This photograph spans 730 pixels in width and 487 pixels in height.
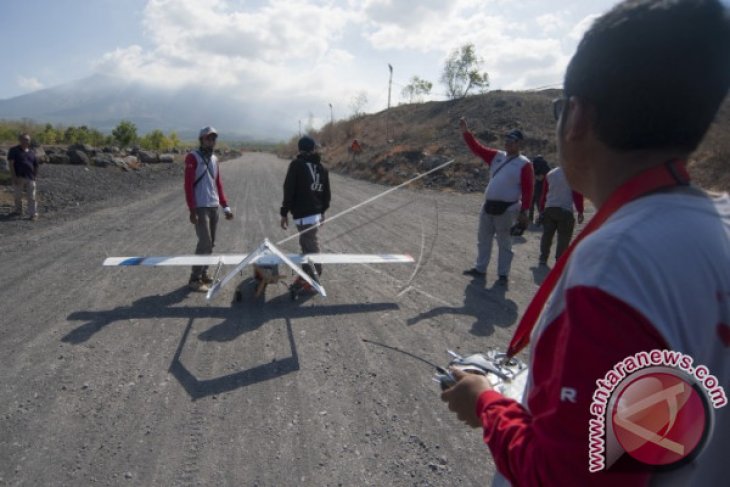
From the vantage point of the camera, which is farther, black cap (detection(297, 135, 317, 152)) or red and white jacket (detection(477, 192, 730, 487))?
black cap (detection(297, 135, 317, 152))

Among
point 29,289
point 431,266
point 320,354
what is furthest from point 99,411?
point 431,266

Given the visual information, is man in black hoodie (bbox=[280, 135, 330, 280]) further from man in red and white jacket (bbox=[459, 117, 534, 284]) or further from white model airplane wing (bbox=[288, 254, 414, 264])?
man in red and white jacket (bbox=[459, 117, 534, 284])

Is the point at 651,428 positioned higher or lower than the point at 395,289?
higher

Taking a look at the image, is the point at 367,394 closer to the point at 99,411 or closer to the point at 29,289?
the point at 99,411

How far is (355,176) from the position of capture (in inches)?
1248

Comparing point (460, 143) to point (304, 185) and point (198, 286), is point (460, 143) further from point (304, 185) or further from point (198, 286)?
point (198, 286)

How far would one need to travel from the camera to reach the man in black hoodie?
6625mm

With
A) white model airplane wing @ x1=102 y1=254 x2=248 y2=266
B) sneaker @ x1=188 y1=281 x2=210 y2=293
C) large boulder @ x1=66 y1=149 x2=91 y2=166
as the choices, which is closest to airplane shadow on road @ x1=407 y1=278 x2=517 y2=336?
white model airplane wing @ x1=102 y1=254 x2=248 y2=266

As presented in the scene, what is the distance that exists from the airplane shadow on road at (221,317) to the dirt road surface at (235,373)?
23 millimetres

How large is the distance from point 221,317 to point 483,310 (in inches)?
146

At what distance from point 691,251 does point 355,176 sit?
31.3 metres

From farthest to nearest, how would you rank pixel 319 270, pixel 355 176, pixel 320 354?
pixel 355 176 → pixel 319 270 → pixel 320 354

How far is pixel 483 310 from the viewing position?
605 centimetres

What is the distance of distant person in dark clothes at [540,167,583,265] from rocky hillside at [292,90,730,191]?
8.52m
